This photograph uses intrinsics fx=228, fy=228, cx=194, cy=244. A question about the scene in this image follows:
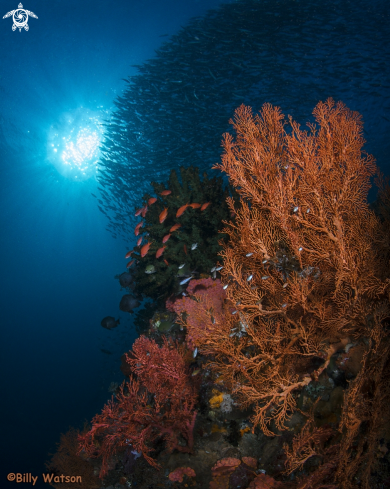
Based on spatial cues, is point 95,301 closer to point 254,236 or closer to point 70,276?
point 70,276

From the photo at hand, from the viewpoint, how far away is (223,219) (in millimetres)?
7395

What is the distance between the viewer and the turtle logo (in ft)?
68.7

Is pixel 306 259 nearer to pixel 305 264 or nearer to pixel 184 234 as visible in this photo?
pixel 305 264

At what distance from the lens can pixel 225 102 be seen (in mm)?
16750

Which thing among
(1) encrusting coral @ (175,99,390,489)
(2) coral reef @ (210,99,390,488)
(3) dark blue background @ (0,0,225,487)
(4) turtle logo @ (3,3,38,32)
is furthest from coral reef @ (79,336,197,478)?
(4) turtle logo @ (3,3,38,32)

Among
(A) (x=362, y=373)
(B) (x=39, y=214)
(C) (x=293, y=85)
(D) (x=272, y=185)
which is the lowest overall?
(A) (x=362, y=373)

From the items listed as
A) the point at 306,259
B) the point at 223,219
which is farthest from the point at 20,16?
the point at 306,259

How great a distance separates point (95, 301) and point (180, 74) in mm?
106636

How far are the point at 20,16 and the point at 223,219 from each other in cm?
3098

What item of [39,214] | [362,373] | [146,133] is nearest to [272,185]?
[362,373]

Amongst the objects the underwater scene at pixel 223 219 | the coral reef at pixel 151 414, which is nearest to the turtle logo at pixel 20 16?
the underwater scene at pixel 223 219

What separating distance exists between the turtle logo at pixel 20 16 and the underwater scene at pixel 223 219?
161 millimetres

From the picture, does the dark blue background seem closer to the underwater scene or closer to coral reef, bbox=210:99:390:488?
the underwater scene

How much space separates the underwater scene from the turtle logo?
161mm
